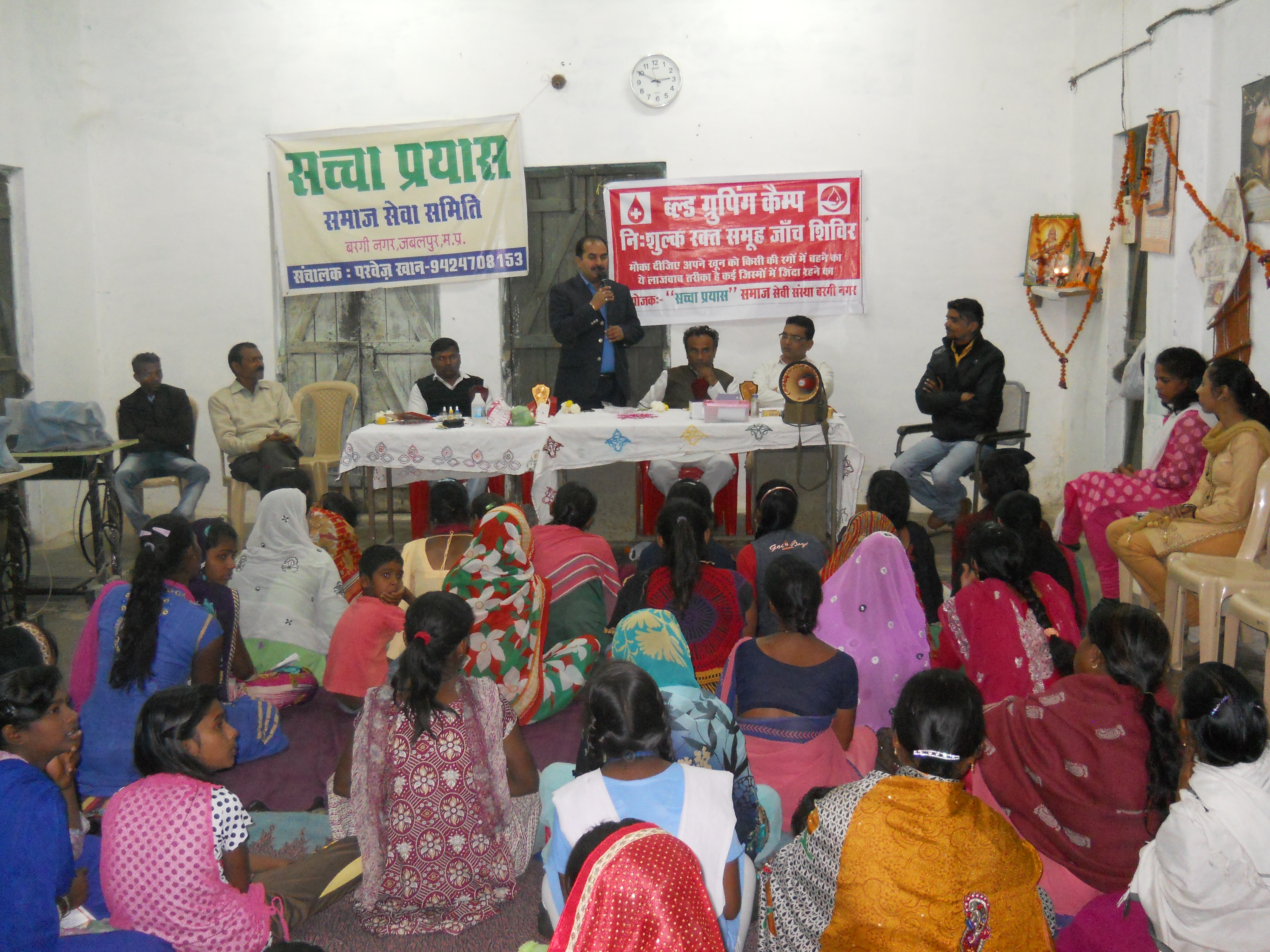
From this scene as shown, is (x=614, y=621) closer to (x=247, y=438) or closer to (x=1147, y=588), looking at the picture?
(x=1147, y=588)

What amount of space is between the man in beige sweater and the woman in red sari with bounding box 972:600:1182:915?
4838mm

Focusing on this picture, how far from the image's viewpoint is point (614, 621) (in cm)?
383

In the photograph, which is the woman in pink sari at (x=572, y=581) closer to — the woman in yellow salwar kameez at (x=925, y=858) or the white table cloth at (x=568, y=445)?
the white table cloth at (x=568, y=445)

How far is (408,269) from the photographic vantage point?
736 cm

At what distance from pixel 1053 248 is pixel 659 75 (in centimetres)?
274

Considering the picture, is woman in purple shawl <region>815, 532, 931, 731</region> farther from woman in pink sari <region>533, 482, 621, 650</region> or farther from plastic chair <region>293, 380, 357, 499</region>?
plastic chair <region>293, 380, 357, 499</region>

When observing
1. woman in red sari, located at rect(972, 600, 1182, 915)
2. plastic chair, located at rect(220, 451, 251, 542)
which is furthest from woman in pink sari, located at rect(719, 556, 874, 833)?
plastic chair, located at rect(220, 451, 251, 542)

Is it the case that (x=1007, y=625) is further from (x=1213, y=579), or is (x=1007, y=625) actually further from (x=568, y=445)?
(x=568, y=445)

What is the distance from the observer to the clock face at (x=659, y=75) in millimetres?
7035

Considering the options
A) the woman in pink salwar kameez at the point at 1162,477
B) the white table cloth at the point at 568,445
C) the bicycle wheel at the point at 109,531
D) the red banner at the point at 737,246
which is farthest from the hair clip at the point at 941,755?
the red banner at the point at 737,246

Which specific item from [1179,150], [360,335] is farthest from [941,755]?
[360,335]

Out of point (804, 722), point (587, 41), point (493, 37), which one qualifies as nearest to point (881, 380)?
point (587, 41)

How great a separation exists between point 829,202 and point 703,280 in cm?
96

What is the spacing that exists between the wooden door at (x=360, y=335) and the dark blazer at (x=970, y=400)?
3.34m
